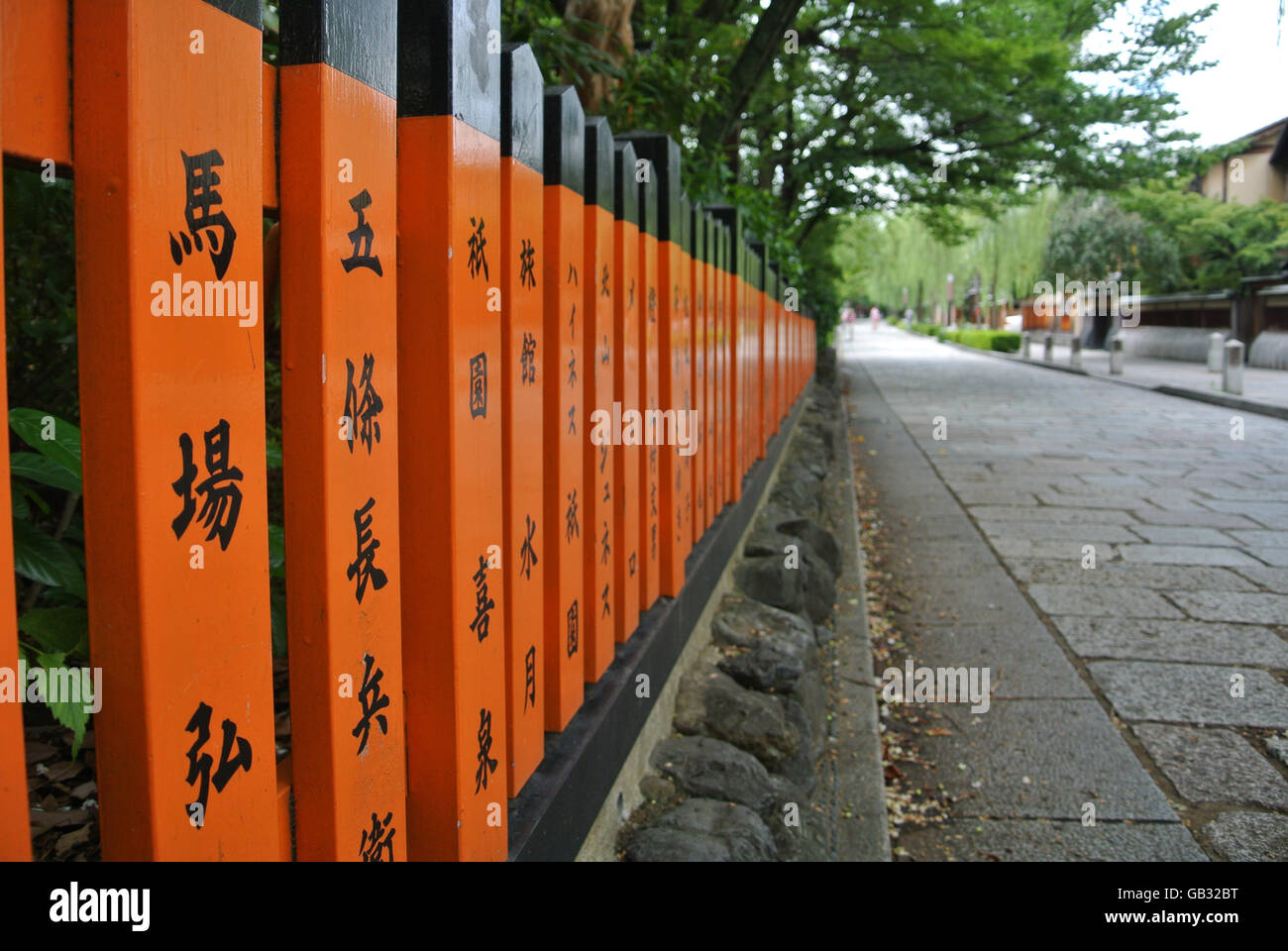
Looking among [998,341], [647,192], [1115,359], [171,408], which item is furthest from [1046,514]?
[998,341]

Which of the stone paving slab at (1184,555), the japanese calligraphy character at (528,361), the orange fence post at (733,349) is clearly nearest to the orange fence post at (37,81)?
the japanese calligraphy character at (528,361)

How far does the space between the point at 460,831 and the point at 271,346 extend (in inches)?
54.3

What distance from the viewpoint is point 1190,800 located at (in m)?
3.04

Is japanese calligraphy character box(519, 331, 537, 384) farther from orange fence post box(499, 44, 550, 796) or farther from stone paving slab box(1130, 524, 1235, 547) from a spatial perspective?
stone paving slab box(1130, 524, 1235, 547)

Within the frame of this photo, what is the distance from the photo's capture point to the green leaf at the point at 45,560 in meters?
1.22

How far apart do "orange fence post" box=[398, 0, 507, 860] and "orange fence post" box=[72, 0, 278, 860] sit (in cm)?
38

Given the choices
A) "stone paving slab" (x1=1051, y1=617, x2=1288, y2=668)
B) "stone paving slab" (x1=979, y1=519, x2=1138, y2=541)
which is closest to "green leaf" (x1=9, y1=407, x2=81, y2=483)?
"stone paving slab" (x1=1051, y1=617, x2=1288, y2=668)

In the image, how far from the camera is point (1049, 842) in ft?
9.44

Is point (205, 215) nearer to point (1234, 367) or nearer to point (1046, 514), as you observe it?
point (1046, 514)

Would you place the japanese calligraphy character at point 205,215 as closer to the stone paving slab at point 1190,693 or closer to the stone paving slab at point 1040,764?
the stone paving slab at point 1040,764

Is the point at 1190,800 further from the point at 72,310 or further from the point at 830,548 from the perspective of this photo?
the point at 72,310

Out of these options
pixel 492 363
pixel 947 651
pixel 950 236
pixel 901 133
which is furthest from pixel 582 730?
pixel 950 236

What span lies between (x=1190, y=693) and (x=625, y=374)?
267cm

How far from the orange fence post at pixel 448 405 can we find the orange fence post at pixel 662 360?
1258 millimetres
